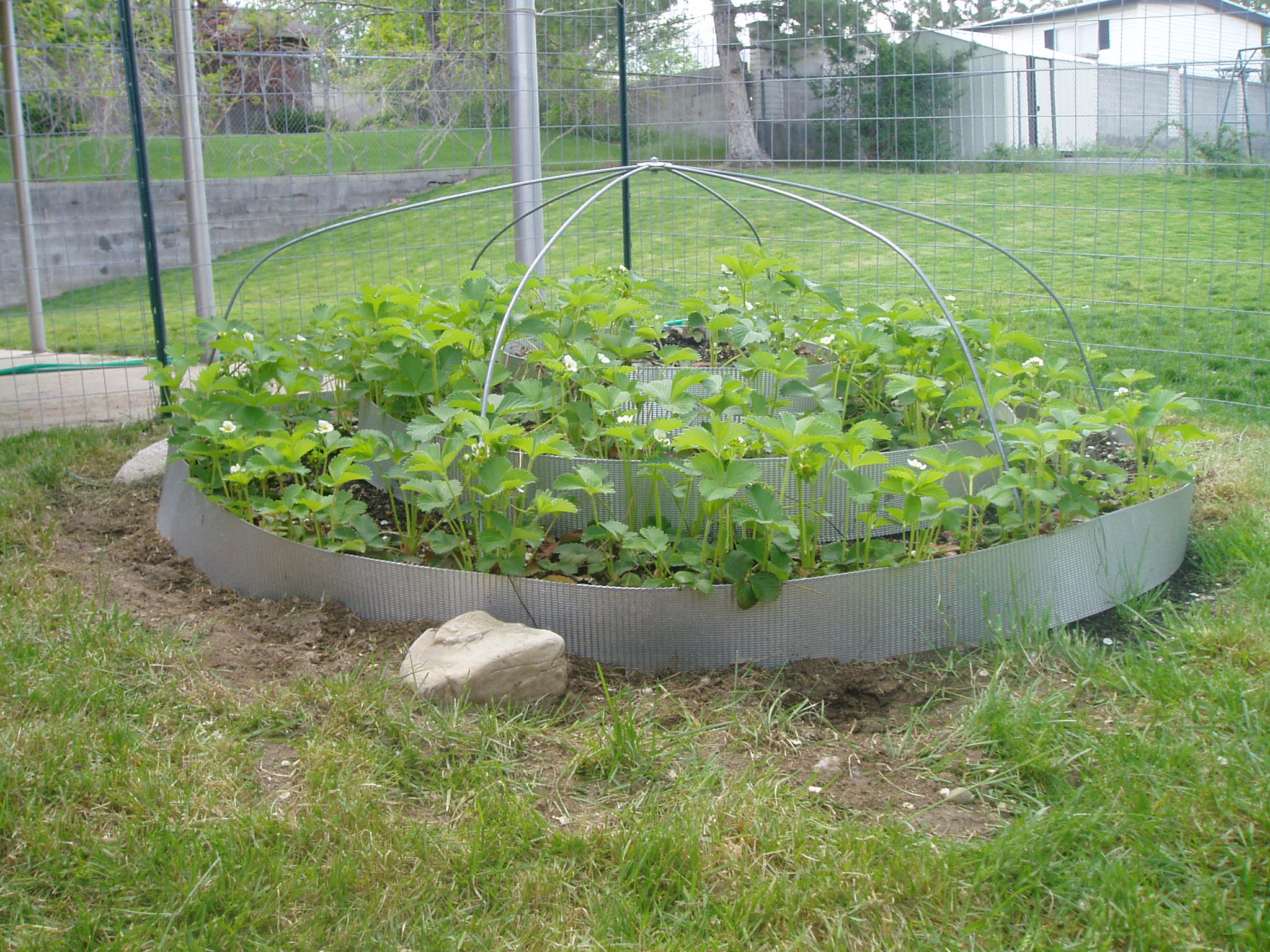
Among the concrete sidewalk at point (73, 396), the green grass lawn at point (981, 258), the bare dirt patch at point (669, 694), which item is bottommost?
the bare dirt patch at point (669, 694)

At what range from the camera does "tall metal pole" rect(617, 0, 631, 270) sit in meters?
5.75

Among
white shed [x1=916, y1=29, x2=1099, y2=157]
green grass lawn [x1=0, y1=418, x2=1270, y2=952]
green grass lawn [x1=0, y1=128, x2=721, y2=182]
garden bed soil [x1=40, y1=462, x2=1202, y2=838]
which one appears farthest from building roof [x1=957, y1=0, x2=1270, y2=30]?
green grass lawn [x1=0, y1=418, x2=1270, y2=952]

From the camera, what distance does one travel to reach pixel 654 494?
257 centimetres

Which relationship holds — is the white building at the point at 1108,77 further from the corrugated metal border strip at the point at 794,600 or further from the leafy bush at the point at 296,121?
the leafy bush at the point at 296,121

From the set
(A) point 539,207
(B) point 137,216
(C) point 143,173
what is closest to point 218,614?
(A) point 539,207

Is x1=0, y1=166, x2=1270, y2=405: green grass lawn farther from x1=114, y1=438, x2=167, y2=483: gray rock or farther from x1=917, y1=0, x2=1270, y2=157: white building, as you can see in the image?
x1=114, y1=438, x2=167, y2=483: gray rock

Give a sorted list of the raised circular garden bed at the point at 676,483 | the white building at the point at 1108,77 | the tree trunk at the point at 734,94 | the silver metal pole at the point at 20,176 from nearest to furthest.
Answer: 1. the raised circular garden bed at the point at 676,483
2. the white building at the point at 1108,77
3. the silver metal pole at the point at 20,176
4. the tree trunk at the point at 734,94

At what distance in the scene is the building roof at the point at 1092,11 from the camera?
15.2 ft

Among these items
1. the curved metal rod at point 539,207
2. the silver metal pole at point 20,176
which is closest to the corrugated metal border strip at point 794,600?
the curved metal rod at point 539,207

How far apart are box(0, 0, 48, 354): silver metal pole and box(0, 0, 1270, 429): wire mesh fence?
4.3 inches

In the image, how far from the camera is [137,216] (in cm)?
793

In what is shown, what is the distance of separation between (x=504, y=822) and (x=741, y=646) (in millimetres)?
737

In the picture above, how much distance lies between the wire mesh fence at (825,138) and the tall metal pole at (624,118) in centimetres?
8

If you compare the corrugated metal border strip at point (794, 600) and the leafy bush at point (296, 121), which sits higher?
the leafy bush at point (296, 121)
